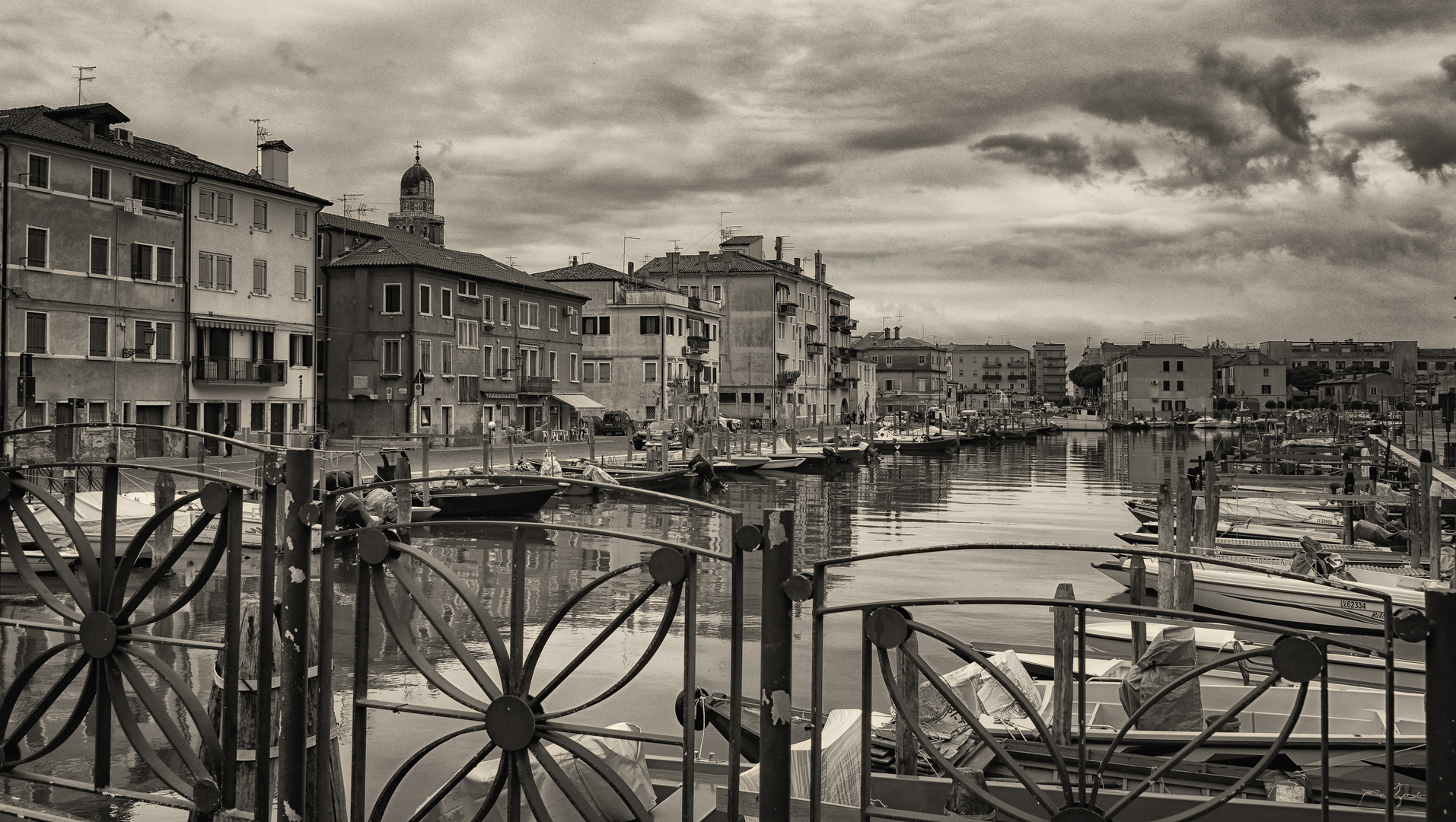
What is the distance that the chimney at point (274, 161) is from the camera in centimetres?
4869

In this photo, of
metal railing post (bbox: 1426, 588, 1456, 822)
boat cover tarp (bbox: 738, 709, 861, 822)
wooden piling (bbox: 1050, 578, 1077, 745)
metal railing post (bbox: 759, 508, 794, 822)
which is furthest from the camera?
wooden piling (bbox: 1050, 578, 1077, 745)

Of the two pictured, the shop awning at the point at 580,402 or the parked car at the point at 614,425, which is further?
the parked car at the point at 614,425

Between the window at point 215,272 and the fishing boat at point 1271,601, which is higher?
the window at point 215,272

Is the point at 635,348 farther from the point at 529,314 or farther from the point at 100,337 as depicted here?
the point at 100,337

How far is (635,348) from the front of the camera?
248 ft

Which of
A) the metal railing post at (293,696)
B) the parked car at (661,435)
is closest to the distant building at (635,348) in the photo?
the parked car at (661,435)

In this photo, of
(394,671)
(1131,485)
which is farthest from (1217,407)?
(394,671)

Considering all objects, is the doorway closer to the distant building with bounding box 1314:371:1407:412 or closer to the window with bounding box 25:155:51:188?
the window with bounding box 25:155:51:188

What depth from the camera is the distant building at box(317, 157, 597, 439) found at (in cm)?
5344

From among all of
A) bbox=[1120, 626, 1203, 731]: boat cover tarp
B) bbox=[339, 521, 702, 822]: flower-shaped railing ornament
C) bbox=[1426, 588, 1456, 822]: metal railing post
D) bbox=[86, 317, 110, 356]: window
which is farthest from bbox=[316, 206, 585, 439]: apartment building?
bbox=[1426, 588, 1456, 822]: metal railing post

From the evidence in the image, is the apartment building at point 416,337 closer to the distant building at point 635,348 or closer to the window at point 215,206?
the window at point 215,206

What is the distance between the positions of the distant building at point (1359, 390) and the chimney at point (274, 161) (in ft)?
173

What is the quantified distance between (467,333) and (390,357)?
476 centimetres

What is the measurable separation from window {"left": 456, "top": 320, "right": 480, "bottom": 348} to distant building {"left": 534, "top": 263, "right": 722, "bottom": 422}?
619 inches
